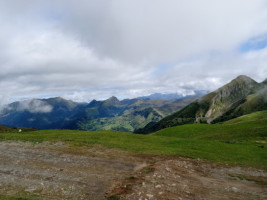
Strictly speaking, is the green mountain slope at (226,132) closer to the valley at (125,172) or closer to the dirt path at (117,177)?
the valley at (125,172)

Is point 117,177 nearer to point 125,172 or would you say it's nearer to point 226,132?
point 125,172

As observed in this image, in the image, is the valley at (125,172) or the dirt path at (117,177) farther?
the valley at (125,172)

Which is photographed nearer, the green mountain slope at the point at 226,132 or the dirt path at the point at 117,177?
the dirt path at the point at 117,177

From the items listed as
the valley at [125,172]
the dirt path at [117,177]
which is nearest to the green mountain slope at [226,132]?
the valley at [125,172]

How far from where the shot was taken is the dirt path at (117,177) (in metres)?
18.4

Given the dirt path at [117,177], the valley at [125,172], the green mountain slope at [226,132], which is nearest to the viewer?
the dirt path at [117,177]

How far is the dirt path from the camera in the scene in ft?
60.5

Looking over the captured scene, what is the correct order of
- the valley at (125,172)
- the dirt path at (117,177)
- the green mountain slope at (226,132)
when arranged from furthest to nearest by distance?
1. the green mountain slope at (226,132)
2. the valley at (125,172)
3. the dirt path at (117,177)

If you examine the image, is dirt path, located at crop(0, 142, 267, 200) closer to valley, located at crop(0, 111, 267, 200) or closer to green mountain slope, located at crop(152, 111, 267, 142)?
valley, located at crop(0, 111, 267, 200)

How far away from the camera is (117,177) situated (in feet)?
74.2

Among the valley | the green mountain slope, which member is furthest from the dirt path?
the green mountain slope

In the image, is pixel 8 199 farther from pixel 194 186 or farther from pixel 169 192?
pixel 194 186

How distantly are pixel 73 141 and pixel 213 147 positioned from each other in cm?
2941

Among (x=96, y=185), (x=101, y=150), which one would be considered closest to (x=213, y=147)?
(x=101, y=150)
